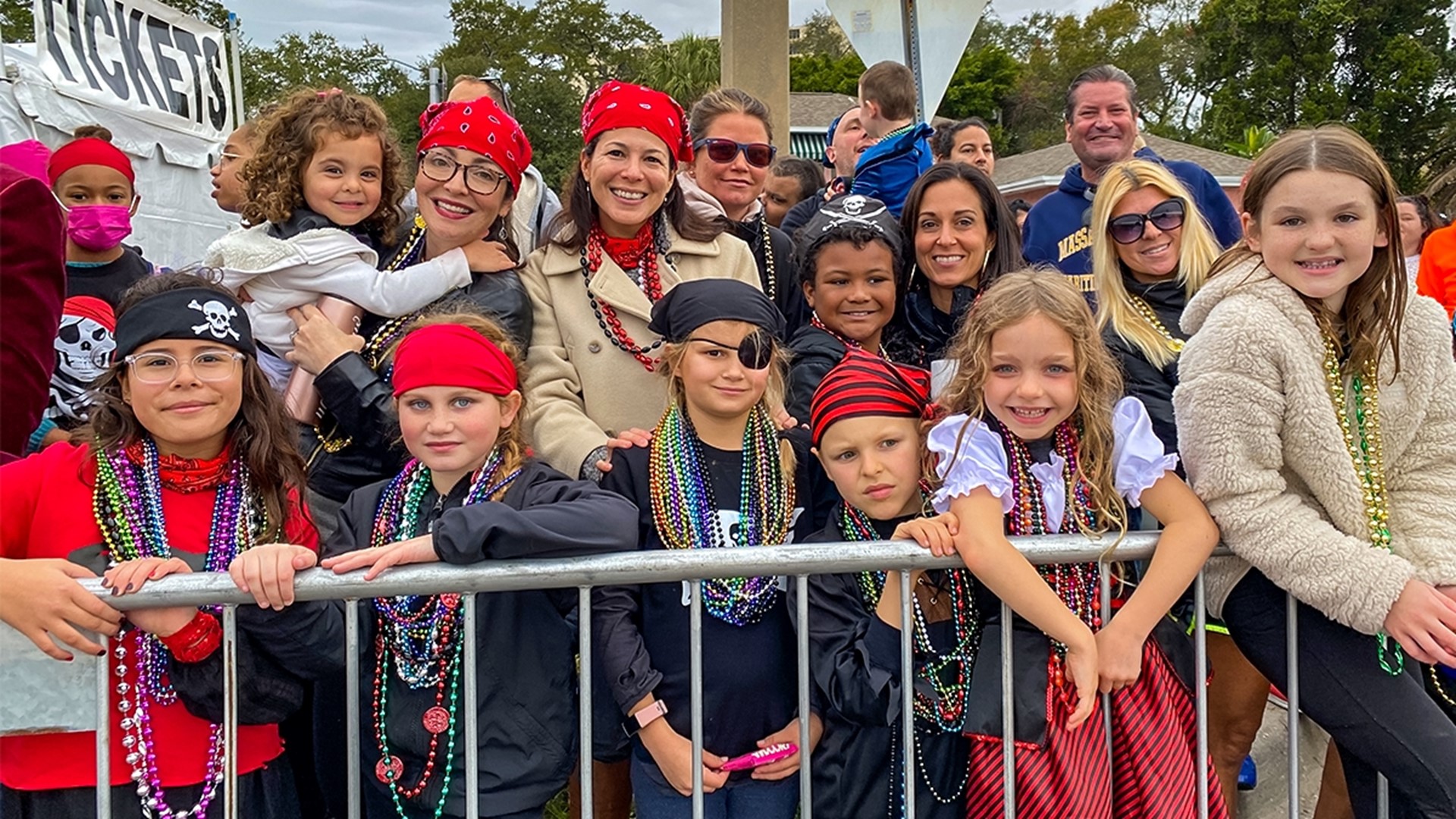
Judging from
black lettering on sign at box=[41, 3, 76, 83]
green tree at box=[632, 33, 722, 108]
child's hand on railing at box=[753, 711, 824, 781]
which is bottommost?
child's hand on railing at box=[753, 711, 824, 781]

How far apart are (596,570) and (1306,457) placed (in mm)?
1638

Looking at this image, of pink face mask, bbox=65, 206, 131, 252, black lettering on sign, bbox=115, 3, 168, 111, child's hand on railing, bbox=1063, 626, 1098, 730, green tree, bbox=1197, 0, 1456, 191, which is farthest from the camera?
green tree, bbox=1197, 0, 1456, 191

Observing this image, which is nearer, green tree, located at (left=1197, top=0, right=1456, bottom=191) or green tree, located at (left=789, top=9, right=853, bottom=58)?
green tree, located at (left=1197, top=0, right=1456, bottom=191)

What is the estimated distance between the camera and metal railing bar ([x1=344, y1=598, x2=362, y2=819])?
233 centimetres

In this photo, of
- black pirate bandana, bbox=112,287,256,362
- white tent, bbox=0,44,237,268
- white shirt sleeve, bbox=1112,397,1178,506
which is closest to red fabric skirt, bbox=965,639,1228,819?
white shirt sleeve, bbox=1112,397,1178,506

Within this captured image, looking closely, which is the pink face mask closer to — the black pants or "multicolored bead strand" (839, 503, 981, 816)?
"multicolored bead strand" (839, 503, 981, 816)

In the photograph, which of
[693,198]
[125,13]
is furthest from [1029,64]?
[693,198]

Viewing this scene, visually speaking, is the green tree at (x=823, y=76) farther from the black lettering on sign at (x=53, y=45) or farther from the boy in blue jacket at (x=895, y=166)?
the boy in blue jacket at (x=895, y=166)

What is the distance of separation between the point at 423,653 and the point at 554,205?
2524 mm

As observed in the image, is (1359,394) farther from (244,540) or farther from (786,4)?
(786,4)

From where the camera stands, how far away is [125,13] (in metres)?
8.77

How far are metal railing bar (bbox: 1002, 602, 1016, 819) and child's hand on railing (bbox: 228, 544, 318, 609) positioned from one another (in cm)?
151

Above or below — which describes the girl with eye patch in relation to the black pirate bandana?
below

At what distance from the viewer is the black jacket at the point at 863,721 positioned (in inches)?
95.5
